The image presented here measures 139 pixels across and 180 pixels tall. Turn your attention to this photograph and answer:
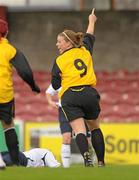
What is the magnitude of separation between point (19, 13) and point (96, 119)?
28.8 ft

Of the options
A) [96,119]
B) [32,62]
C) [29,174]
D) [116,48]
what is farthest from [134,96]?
[29,174]

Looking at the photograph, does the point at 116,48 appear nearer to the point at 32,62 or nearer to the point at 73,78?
the point at 32,62

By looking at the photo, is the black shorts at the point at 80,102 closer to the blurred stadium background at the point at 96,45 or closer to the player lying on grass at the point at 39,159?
the player lying on grass at the point at 39,159

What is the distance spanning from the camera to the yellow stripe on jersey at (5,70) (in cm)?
882

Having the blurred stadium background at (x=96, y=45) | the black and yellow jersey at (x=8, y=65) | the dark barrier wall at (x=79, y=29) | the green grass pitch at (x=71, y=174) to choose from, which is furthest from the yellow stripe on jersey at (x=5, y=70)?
the dark barrier wall at (x=79, y=29)

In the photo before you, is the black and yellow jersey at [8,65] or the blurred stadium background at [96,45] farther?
the blurred stadium background at [96,45]

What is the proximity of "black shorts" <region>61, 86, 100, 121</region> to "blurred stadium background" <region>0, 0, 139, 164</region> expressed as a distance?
8.26 metres

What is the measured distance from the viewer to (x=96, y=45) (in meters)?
17.5

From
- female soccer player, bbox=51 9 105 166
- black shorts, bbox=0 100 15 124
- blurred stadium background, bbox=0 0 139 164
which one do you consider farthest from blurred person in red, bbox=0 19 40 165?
blurred stadium background, bbox=0 0 139 164

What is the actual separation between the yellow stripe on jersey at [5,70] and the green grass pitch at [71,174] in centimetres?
105

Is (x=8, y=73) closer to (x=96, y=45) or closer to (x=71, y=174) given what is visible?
(x=71, y=174)

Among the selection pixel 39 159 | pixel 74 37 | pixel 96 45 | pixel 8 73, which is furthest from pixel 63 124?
pixel 96 45

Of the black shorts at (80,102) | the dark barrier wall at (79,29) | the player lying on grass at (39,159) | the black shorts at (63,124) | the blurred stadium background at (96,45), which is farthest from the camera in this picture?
the dark barrier wall at (79,29)

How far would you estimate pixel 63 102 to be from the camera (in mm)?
8766
